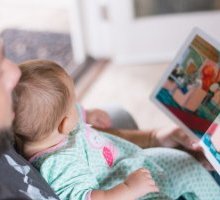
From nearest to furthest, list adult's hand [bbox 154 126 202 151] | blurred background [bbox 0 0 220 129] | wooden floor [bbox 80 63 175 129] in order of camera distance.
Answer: adult's hand [bbox 154 126 202 151] → wooden floor [bbox 80 63 175 129] → blurred background [bbox 0 0 220 129]

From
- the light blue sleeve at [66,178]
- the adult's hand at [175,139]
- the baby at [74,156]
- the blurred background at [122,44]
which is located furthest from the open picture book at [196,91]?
the blurred background at [122,44]

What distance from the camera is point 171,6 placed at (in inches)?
101

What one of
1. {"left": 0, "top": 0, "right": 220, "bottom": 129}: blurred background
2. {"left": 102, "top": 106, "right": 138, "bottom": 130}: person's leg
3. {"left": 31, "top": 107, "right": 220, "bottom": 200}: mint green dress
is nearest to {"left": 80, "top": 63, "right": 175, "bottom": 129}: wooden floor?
{"left": 0, "top": 0, "right": 220, "bottom": 129}: blurred background

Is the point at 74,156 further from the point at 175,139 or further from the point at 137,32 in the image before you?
the point at 137,32

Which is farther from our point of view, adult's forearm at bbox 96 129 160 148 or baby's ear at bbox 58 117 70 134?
adult's forearm at bbox 96 129 160 148

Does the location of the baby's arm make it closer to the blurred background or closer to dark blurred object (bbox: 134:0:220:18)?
the blurred background

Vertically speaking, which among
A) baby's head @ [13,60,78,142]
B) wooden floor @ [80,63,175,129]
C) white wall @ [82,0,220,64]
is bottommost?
wooden floor @ [80,63,175,129]

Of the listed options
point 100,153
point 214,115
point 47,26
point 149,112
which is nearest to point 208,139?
point 214,115

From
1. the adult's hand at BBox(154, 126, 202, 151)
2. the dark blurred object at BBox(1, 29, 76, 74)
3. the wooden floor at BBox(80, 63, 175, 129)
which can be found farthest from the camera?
the dark blurred object at BBox(1, 29, 76, 74)

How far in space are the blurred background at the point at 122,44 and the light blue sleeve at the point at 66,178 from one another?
4.69 ft

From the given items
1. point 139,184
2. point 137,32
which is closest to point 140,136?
point 139,184

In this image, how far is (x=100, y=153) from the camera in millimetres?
975

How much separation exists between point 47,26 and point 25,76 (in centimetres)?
248

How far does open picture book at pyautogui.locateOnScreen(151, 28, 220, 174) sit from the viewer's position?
100 centimetres
